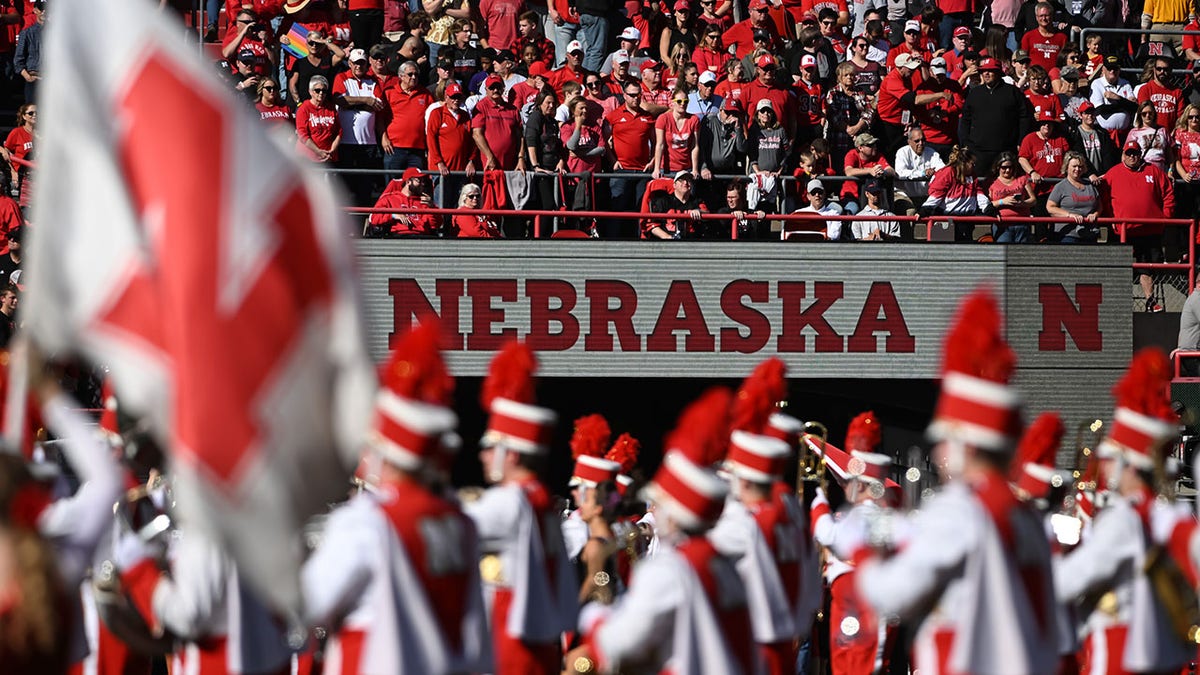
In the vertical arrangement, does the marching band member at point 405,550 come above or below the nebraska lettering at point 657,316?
below

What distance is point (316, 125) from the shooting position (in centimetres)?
1803

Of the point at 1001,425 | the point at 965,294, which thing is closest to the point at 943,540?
the point at 1001,425

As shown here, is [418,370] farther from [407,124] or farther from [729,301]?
[407,124]

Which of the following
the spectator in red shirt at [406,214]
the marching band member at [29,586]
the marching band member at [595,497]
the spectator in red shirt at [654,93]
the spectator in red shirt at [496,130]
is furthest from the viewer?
the spectator in red shirt at [654,93]

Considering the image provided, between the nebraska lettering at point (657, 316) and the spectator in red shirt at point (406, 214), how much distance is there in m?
0.45

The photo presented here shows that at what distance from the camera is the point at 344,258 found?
218 inches

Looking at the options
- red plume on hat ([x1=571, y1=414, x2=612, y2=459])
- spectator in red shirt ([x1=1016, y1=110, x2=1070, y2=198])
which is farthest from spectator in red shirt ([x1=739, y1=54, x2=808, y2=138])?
red plume on hat ([x1=571, y1=414, x2=612, y2=459])

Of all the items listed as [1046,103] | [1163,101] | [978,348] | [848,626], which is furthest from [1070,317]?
[978,348]

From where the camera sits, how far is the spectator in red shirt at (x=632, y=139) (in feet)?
60.4

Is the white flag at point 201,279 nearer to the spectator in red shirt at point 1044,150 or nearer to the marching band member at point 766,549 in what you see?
the marching band member at point 766,549

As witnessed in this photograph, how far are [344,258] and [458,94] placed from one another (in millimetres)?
12640

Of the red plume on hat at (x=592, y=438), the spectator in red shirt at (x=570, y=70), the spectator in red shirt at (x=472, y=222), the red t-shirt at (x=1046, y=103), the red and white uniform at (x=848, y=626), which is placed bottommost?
the red and white uniform at (x=848, y=626)

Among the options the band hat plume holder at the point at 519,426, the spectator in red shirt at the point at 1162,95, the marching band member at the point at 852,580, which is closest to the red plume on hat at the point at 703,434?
the band hat plume holder at the point at 519,426

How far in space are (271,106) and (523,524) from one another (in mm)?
9935
